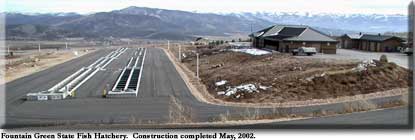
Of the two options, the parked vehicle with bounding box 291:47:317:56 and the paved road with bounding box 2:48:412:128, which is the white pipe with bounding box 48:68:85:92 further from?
the parked vehicle with bounding box 291:47:317:56

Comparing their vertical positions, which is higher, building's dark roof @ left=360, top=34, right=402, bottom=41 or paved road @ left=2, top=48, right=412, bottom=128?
building's dark roof @ left=360, top=34, right=402, bottom=41

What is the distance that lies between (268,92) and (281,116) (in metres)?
7.92

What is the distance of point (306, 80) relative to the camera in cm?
2762

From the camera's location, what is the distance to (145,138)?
1134 cm

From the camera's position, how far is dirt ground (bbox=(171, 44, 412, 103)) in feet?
83.7

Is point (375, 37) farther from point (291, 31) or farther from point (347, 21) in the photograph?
point (347, 21)

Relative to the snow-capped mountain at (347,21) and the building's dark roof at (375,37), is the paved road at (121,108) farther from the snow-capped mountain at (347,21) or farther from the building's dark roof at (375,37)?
the snow-capped mountain at (347,21)

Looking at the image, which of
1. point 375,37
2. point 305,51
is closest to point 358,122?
point 305,51

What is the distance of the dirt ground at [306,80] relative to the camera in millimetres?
25500

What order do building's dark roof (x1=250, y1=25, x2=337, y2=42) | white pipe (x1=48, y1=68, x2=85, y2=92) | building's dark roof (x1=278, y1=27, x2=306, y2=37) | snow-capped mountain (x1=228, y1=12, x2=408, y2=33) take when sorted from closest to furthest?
white pipe (x1=48, y1=68, x2=85, y2=92) → building's dark roof (x1=250, y1=25, x2=337, y2=42) → building's dark roof (x1=278, y1=27, x2=306, y2=37) → snow-capped mountain (x1=228, y1=12, x2=408, y2=33)

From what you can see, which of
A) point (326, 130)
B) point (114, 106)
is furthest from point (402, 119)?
point (114, 106)

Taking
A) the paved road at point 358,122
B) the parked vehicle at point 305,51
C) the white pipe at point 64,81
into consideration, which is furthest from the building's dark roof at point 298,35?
the paved road at point 358,122

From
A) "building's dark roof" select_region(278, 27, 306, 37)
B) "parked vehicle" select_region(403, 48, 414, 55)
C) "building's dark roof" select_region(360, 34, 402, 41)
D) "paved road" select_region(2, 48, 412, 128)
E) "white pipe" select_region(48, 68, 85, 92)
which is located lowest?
"paved road" select_region(2, 48, 412, 128)

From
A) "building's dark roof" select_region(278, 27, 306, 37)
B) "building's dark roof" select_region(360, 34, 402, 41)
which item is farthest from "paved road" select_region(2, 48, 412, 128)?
"building's dark roof" select_region(360, 34, 402, 41)
